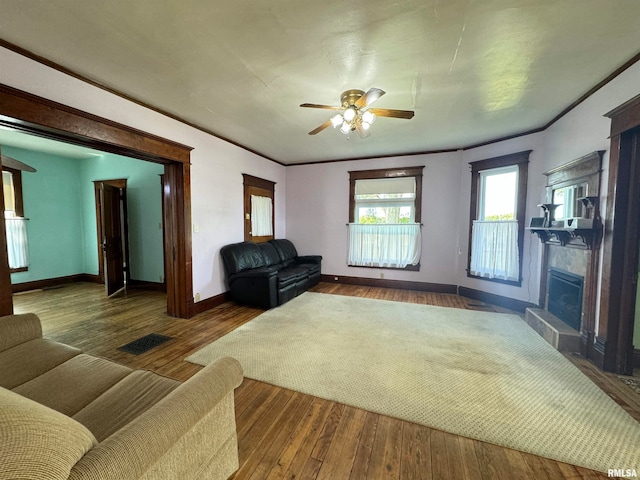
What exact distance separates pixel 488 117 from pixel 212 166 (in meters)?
4.04

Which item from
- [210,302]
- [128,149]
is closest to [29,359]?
[128,149]

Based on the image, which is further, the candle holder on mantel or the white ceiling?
the candle holder on mantel

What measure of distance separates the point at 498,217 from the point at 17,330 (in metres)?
5.75

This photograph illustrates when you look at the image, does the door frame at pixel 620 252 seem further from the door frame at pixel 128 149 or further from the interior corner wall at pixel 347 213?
the door frame at pixel 128 149

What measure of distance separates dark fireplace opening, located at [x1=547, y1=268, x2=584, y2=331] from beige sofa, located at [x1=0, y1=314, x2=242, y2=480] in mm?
3621

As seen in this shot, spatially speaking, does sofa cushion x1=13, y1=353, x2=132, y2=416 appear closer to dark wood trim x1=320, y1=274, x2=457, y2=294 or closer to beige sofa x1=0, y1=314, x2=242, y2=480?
beige sofa x1=0, y1=314, x2=242, y2=480

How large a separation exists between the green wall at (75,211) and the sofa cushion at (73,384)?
3948 mm

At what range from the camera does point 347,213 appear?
570 cm

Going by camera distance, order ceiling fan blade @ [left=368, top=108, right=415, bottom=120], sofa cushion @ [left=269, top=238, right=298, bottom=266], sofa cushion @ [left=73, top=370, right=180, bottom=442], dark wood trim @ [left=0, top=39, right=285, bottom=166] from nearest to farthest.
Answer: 1. sofa cushion @ [left=73, top=370, right=180, bottom=442]
2. dark wood trim @ [left=0, top=39, right=285, bottom=166]
3. ceiling fan blade @ [left=368, top=108, right=415, bottom=120]
4. sofa cushion @ [left=269, top=238, right=298, bottom=266]

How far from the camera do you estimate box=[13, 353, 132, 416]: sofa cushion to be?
4.14 feet

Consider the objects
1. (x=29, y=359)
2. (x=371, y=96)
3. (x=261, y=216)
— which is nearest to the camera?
(x=29, y=359)

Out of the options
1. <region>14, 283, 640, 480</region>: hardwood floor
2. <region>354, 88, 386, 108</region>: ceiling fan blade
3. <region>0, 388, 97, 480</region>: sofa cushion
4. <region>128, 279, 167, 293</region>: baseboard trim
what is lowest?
<region>14, 283, 640, 480</region>: hardwood floor

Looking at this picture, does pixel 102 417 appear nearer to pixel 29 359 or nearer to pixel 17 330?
pixel 29 359

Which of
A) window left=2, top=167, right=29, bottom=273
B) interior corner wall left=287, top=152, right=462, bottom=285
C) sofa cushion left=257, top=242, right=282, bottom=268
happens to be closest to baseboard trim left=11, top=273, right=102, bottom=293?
window left=2, top=167, right=29, bottom=273
